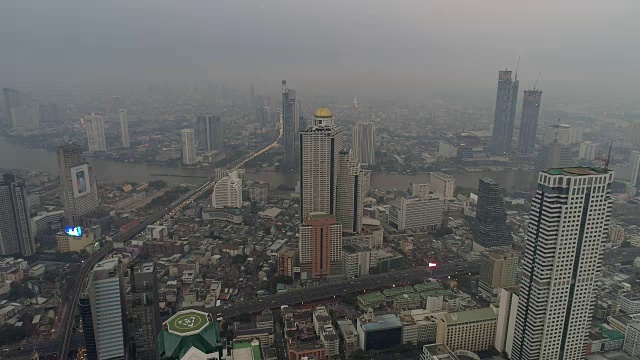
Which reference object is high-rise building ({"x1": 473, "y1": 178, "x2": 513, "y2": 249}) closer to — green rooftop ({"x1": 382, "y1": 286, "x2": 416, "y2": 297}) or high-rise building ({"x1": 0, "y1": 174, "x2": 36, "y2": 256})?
green rooftop ({"x1": 382, "y1": 286, "x2": 416, "y2": 297})

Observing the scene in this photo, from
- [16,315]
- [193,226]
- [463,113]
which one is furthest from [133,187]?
[463,113]

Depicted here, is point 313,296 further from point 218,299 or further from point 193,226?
point 193,226

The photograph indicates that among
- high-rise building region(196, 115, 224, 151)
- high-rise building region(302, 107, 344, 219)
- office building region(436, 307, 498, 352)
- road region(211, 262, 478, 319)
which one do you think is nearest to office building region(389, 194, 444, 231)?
road region(211, 262, 478, 319)

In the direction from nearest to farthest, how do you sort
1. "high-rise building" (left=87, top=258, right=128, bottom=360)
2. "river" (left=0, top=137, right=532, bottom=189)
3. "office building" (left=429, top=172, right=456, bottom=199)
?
"high-rise building" (left=87, top=258, right=128, bottom=360), "office building" (left=429, top=172, right=456, bottom=199), "river" (left=0, top=137, right=532, bottom=189)

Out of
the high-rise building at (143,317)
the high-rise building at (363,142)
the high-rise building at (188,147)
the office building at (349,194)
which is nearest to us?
the high-rise building at (143,317)

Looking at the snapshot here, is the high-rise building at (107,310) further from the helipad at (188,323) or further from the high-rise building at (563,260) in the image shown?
the high-rise building at (563,260)

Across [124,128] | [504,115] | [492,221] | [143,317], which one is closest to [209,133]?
[124,128]

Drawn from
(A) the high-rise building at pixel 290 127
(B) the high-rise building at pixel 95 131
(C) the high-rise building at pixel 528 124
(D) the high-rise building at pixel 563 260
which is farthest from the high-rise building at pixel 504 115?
(B) the high-rise building at pixel 95 131
